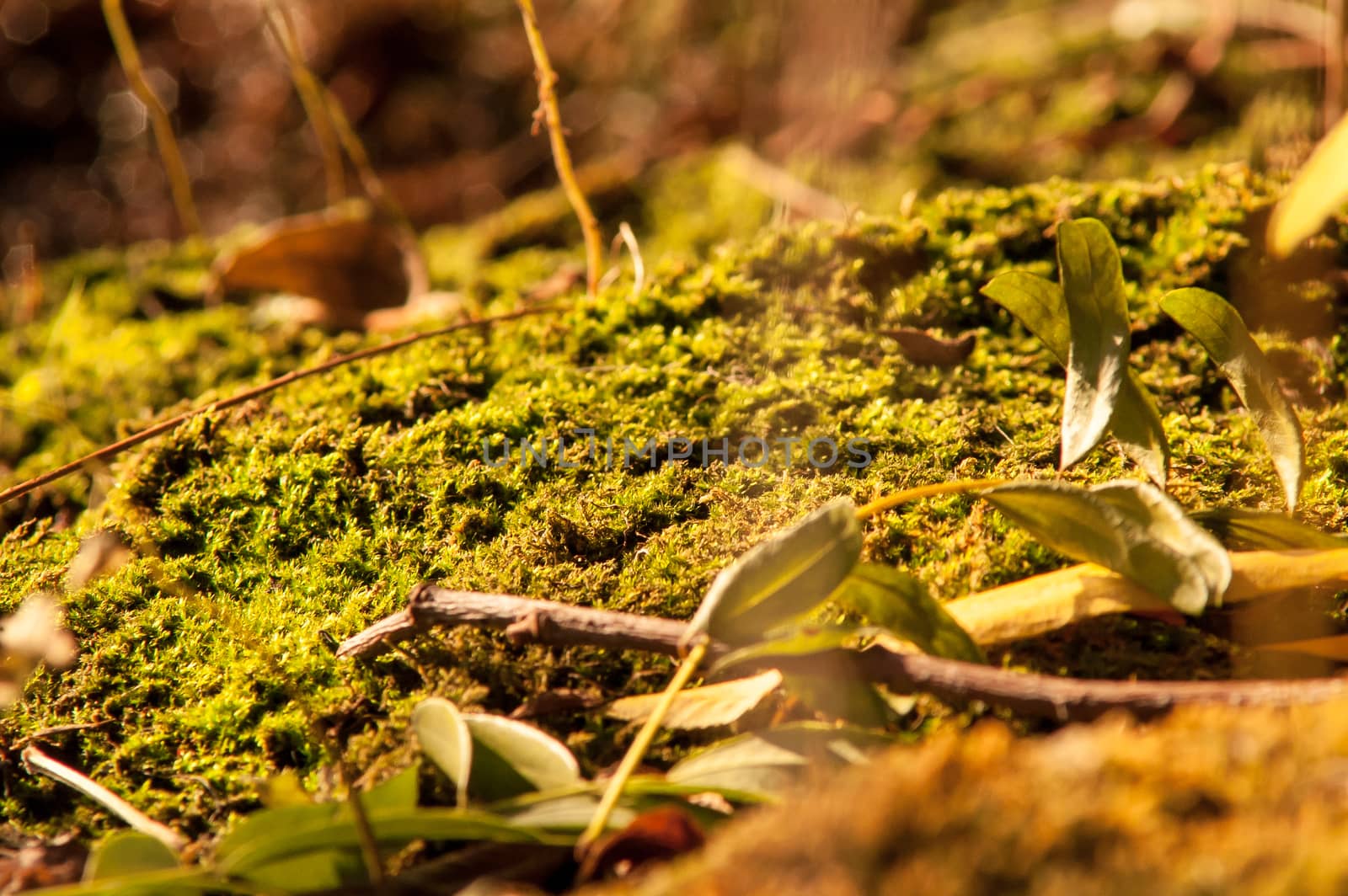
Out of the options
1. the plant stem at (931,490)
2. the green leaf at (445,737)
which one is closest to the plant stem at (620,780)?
the green leaf at (445,737)

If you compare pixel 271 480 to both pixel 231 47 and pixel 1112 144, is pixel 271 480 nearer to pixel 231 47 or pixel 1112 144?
pixel 1112 144

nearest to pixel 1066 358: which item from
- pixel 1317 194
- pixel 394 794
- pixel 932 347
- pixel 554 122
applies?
pixel 1317 194

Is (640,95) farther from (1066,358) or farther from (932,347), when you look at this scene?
(1066,358)

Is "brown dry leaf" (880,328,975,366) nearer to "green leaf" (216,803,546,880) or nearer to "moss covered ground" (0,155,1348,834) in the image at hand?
"moss covered ground" (0,155,1348,834)

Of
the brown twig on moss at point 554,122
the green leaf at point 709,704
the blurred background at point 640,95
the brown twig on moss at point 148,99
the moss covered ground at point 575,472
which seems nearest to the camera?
the green leaf at point 709,704

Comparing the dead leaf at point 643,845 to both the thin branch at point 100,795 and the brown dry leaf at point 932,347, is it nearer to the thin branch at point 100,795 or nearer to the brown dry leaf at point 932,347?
the thin branch at point 100,795

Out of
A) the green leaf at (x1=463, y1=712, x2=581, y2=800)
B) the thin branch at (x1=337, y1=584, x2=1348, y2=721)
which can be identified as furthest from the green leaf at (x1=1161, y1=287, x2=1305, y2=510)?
the green leaf at (x1=463, y1=712, x2=581, y2=800)
